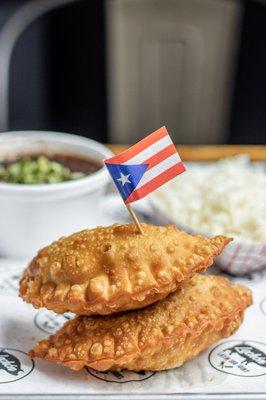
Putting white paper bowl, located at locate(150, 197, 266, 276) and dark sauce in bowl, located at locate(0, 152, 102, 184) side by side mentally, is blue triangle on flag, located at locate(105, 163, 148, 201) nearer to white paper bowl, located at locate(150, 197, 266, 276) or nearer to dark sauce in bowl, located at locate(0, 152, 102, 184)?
white paper bowl, located at locate(150, 197, 266, 276)

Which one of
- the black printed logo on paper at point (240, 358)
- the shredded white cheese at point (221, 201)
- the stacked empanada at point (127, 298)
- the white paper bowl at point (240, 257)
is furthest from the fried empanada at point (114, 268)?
the shredded white cheese at point (221, 201)

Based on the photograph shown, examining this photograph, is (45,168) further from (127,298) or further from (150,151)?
(127,298)

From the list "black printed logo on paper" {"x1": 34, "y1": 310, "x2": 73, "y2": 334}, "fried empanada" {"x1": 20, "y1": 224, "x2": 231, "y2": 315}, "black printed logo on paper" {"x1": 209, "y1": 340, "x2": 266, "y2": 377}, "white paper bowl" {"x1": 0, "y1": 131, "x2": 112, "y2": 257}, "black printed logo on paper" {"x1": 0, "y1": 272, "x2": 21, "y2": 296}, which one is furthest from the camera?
"white paper bowl" {"x1": 0, "y1": 131, "x2": 112, "y2": 257}

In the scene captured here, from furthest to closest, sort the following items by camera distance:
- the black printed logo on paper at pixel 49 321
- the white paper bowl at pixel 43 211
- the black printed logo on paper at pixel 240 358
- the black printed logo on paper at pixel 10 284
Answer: the white paper bowl at pixel 43 211, the black printed logo on paper at pixel 10 284, the black printed logo on paper at pixel 49 321, the black printed logo on paper at pixel 240 358

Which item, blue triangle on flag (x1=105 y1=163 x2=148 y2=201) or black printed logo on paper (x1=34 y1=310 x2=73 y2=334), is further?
black printed logo on paper (x1=34 y1=310 x2=73 y2=334)

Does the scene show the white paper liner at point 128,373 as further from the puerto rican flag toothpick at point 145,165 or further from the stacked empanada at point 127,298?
the puerto rican flag toothpick at point 145,165

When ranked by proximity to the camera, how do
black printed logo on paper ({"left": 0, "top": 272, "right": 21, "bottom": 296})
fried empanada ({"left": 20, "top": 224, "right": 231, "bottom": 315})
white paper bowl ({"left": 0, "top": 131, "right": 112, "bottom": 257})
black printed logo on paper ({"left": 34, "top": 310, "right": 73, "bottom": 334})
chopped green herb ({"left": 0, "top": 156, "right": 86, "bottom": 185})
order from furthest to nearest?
chopped green herb ({"left": 0, "top": 156, "right": 86, "bottom": 185}) → white paper bowl ({"left": 0, "top": 131, "right": 112, "bottom": 257}) → black printed logo on paper ({"left": 0, "top": 272, "right": 21, "bottom": 296}) → black printed logo on paper ({"left": 34, "top": 310, "right": 73, "bottom": 334}) → fried empanada ({"left": 20, "top": 224, "right": 231, "bottom": 315})

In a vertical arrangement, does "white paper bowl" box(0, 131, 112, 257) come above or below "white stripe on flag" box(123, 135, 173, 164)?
below

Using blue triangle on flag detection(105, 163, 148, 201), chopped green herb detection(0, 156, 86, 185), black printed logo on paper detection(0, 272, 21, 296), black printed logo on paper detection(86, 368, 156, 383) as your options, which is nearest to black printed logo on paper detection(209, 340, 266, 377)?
black printed logo on paper detection(86, 368, 156, 383)

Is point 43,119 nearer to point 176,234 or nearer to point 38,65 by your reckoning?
point 38,65
